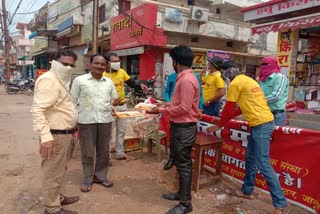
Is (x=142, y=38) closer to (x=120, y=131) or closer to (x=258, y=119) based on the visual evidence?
(x=120, y=131)

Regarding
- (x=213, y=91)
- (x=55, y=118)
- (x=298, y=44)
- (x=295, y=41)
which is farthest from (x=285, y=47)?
(x=55, y=118)

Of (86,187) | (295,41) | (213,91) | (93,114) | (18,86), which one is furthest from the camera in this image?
(18,86)

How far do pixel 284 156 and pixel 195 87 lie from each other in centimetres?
154

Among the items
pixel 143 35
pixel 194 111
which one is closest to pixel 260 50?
pixel 143 35

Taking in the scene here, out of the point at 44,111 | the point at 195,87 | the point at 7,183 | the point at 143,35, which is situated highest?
the point at 143,35

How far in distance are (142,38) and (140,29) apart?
54 cm

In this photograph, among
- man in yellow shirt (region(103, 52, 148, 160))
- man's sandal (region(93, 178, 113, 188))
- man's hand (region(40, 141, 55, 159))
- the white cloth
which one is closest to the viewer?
man's hand (region(40, 141, 55, 159))

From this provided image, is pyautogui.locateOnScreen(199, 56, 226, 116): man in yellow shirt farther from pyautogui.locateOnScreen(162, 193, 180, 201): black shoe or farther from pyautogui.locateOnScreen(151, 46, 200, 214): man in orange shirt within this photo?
pyautogui.locateOnScreen(162, 193, 180, 201): black shoe

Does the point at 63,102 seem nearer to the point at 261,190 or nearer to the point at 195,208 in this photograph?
the point at 195,208

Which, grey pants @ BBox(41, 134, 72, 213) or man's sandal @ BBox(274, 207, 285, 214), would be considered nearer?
grey pants @ BBox(41, 134, 72, 213)

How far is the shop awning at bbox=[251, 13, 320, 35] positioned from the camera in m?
7.01

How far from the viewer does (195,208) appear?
128 inches

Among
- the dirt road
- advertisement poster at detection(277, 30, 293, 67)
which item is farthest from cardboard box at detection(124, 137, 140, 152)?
advertisement poster at detection(277, 30, 293, 67)

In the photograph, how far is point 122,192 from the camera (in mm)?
3635
